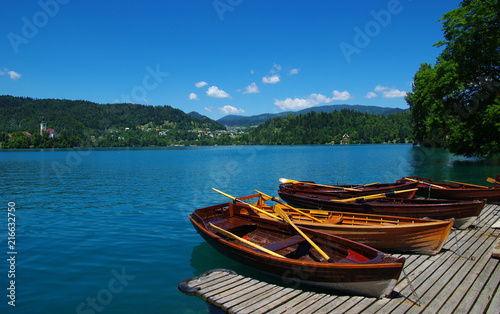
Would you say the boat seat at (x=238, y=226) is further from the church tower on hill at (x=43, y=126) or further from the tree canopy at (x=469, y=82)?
the church tower on hill at (x=43, y=126)

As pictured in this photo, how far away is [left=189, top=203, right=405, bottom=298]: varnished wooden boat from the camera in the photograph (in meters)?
6.56

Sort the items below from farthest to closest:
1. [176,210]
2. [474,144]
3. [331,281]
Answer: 1. [474,144]
2. [176,210]
3. [331,281]

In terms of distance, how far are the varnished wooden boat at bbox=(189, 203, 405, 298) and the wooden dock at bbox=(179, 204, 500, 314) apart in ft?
1.28

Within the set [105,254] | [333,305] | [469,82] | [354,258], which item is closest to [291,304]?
[333,305]

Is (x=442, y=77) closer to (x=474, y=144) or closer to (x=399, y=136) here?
(x=474, y=144)

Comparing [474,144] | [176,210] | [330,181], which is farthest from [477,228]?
[474,144]

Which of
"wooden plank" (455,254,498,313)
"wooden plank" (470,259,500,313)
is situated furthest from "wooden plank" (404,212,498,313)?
"wooden plank" (470,259,500,313)

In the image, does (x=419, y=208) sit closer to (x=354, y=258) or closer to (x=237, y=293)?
(x=354, y=258)

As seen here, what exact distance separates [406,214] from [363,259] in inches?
261

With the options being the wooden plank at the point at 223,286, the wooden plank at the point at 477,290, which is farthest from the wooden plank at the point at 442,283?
the wooden plank at the point at 223,286

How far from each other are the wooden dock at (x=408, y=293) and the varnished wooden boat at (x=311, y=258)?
0.39m

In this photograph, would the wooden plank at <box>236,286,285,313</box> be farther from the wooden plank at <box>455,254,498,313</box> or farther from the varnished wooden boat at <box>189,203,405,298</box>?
the wooden plank at <box>455,254,498,313</box>

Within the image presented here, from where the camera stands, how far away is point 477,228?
1173 centimetres

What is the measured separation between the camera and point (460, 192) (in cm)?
1691
